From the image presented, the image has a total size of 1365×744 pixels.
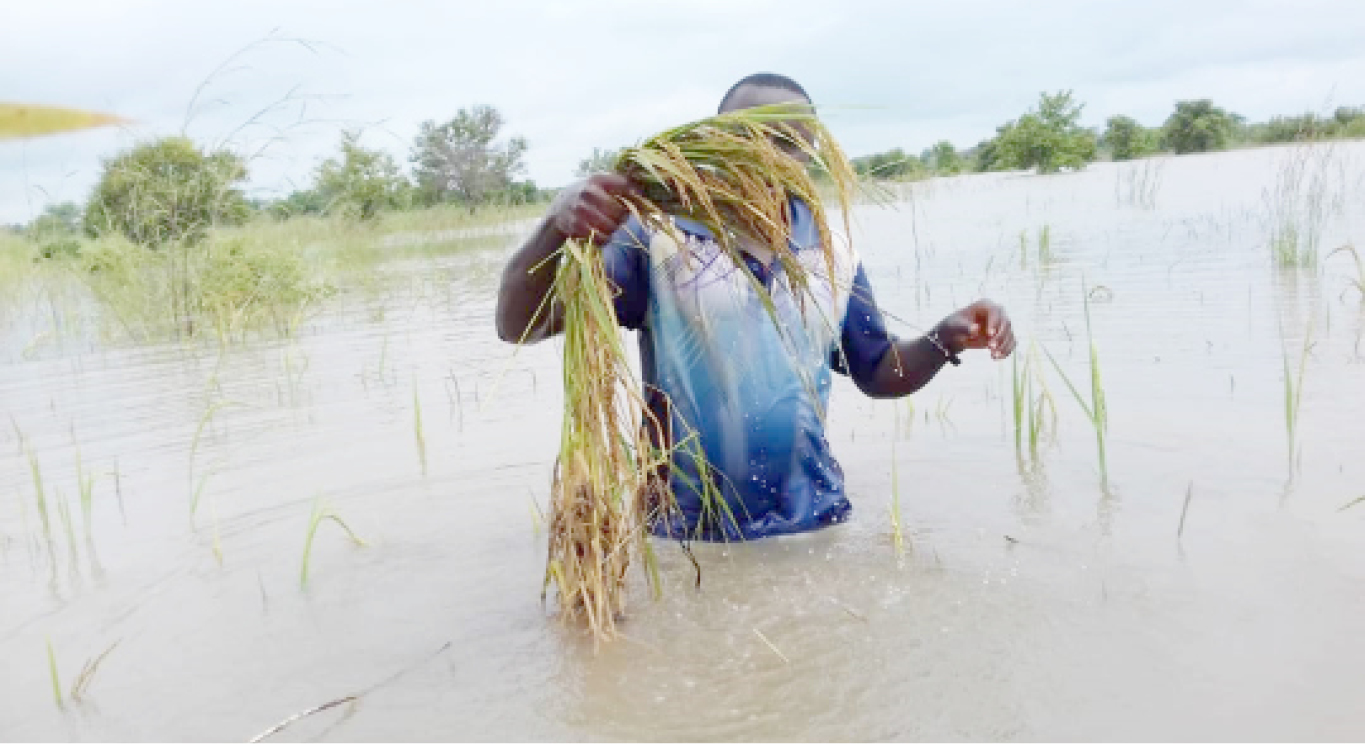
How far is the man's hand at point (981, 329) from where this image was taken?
2916 mm

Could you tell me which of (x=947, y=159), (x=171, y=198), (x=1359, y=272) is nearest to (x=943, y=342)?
(x=1359, y=272)

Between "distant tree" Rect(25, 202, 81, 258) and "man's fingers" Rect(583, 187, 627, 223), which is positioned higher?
"distant tree" Rect(25, 202, 81, 258)

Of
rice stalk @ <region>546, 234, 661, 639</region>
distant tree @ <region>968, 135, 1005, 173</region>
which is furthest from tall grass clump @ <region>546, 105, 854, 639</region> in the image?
distant tree @ <region>968, 135, 1005, 173</region>

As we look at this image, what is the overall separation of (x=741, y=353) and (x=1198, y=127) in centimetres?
3709

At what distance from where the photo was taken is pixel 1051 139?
30.7 meters

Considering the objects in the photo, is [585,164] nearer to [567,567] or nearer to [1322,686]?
[567,567]

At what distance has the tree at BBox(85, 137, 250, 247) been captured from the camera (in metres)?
7.29

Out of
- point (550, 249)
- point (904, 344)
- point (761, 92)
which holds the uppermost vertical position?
point (761, 92)

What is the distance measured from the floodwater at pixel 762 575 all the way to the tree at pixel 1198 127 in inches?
1293

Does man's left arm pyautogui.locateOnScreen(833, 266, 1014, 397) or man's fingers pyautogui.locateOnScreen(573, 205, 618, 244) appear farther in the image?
man's left arm pyautogui.locateOnScreen(833, 266, 1014, 397)

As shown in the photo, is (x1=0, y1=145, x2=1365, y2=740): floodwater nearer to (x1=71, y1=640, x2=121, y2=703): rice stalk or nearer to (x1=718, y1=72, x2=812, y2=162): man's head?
(x1=71, y1=640, x2=121, y2=703): rice stalk

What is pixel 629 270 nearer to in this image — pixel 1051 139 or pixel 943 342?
pixel 943 342

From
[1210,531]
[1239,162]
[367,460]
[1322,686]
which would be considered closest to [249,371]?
[367,460]

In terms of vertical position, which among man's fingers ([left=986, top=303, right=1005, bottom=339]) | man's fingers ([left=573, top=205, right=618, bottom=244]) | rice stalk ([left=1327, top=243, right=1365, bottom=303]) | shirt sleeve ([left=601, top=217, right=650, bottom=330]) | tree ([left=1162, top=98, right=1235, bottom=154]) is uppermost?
tree ([left=1162, top=98, right=1235, bottom=154])
